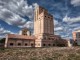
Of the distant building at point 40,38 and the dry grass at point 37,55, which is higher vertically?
the distant building at point 40,38

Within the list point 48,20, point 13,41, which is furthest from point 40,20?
point 13,41

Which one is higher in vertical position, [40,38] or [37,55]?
[40,38]

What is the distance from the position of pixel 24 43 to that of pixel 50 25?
99.3 feet

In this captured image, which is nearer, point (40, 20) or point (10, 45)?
point (10, 45)

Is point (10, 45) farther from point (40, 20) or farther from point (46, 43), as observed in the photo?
point (40, 20)

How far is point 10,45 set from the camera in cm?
4850

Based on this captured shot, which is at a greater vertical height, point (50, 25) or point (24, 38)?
point (50, 25)

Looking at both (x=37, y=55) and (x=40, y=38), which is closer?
(x=37, y=55)

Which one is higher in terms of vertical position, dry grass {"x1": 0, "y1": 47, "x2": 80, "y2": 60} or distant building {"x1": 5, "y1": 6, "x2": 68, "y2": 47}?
distant building {"x1": 5, "y1": 6, "x2": 68, "y2": 47}

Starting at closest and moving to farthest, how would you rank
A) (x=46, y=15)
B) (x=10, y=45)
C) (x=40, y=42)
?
(x=10, y=45) → (x=40, y=42) → (x=46, y=15)

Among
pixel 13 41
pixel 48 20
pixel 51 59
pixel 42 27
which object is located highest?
pixel 48 20

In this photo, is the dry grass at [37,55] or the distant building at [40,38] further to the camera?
the distant building at [40,38]

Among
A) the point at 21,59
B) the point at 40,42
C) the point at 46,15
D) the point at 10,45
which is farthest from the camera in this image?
the point at 46,15

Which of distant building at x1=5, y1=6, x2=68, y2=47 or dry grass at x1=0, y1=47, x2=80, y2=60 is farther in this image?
distant building at x1=5, y1=6, x2=68, y2=47
